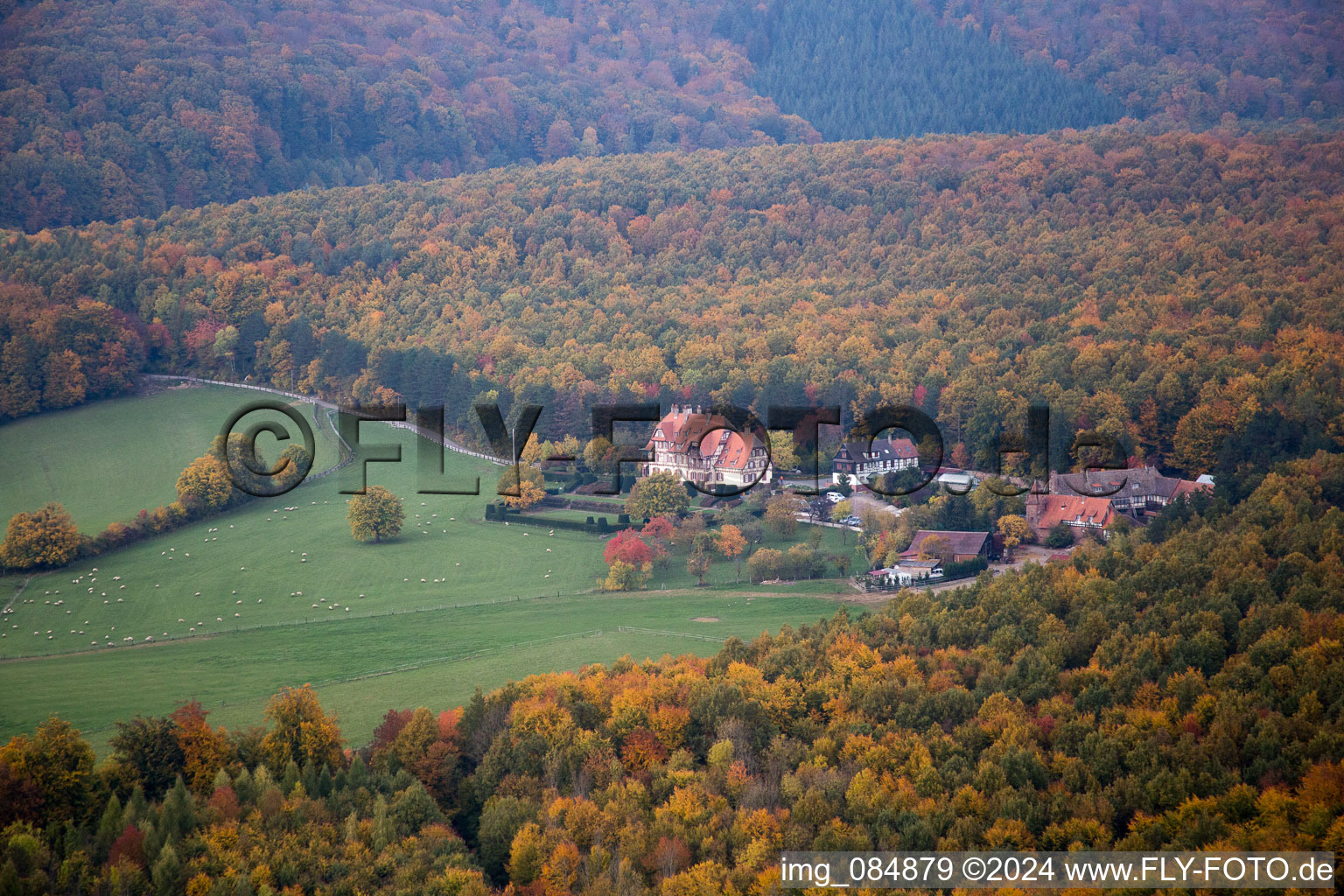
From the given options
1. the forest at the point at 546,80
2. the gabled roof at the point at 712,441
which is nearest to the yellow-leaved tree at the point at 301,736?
the gabled roof at the point at 712,441

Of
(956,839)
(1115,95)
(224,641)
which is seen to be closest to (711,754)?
(956,839)

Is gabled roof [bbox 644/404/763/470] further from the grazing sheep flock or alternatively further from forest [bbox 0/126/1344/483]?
the grazing sheep flock

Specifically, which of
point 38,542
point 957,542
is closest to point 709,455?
point 957,542

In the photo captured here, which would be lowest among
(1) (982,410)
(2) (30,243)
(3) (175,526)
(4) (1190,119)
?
(3) (175,526)

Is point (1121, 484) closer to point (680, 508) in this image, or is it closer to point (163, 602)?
point (680, 508)

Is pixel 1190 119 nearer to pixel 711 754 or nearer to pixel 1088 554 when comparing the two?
pixel 1088 554

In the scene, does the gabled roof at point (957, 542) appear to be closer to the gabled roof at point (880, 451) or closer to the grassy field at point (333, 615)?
the grassy field at point (333, 615)

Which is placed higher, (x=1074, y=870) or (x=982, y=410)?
(x=982, y=410)

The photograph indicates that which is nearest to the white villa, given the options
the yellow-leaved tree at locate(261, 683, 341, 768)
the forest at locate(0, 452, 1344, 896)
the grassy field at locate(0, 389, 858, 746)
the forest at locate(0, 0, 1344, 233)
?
the grassy field at locate(0, 389, 858, 746)
